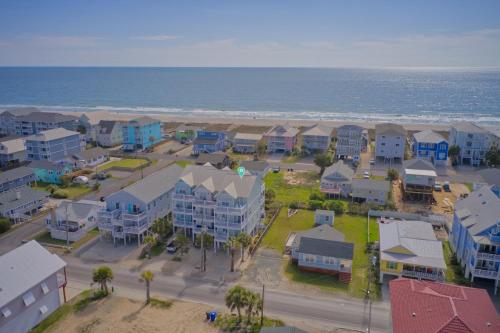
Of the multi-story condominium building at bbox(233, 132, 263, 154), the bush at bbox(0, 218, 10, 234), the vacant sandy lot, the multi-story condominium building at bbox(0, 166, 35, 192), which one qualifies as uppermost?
the multi-story condominium building at bbox(233, 132, 263, 154)

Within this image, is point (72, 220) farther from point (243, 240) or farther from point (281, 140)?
point (281, 140)

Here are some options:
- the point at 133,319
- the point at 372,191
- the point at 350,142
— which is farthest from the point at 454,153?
the point at 133,319

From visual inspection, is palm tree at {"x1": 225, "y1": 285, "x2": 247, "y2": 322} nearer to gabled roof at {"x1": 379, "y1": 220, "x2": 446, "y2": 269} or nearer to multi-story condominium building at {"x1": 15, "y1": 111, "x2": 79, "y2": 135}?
gabled roof at {"x1": 379, "y1": 220, "x2": 446, "y2": 269}

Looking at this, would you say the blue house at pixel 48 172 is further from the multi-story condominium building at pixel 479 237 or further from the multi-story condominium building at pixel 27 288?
the multi-story condominium building at pixel 479 237

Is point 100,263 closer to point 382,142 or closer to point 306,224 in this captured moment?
point 306,224

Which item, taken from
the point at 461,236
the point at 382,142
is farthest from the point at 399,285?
the point at 382,142

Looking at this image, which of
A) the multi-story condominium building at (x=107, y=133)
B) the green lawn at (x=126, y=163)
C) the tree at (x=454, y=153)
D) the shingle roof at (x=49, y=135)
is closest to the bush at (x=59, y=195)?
the green lawn at (x=126, y=163)

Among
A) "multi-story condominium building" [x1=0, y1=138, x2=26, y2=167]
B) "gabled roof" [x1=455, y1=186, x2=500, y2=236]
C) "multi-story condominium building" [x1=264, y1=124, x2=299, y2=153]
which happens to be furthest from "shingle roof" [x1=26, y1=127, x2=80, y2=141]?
"gabled roof" [x1=455, y1=186, x2=500, y2=236]
